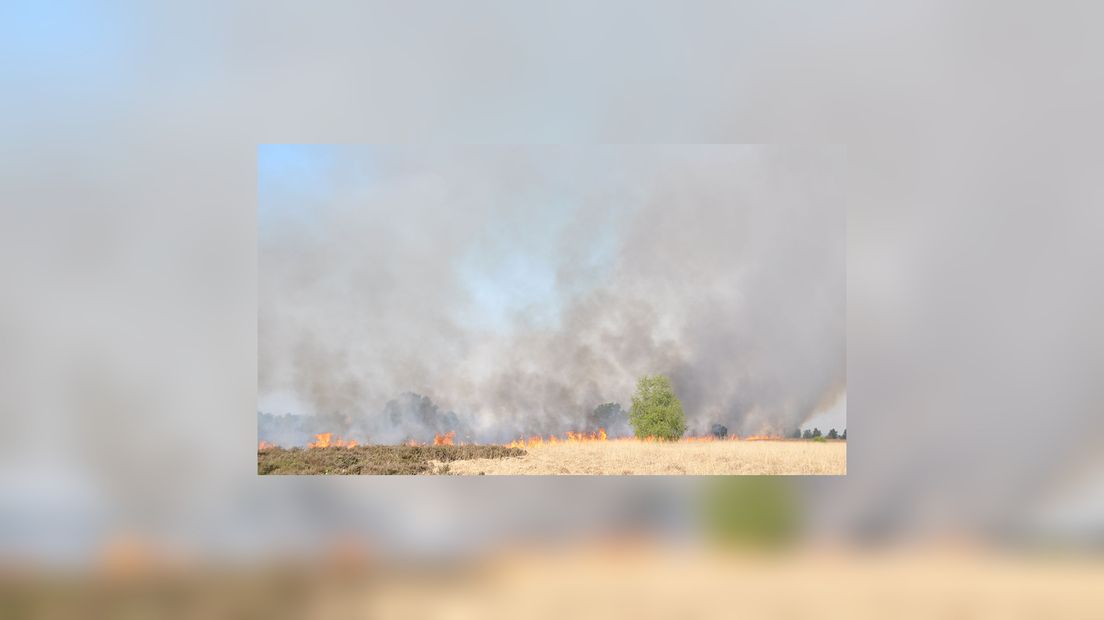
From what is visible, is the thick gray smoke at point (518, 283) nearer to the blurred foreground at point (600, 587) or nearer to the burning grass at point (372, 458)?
the burning grass at point (372, 458)

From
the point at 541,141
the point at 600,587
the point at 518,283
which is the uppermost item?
the point at 541,141

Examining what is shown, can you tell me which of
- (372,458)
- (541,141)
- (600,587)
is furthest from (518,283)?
(600,587)

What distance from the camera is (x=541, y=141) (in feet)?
15.3

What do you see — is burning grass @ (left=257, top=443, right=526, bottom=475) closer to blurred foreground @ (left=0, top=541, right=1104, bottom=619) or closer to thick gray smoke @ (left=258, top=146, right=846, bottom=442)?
A: thick gray smoke @ (left=258, top=146, right=846, bottom=442)

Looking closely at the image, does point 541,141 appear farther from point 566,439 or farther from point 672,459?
point 672,459

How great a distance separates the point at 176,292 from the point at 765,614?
2989mm

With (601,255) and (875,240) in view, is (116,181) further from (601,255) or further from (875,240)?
(875,240)

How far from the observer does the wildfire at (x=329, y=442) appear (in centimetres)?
470

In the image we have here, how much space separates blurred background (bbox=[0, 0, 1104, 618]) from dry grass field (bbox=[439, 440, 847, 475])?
0.07 m

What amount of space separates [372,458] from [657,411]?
1.35 meters

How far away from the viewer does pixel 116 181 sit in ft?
15.1

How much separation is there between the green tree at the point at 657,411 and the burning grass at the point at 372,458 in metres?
0.57

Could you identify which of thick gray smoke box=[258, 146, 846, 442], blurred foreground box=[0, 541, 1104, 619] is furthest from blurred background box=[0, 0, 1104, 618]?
thick gray smoke box=[258, 146, 846, 442]

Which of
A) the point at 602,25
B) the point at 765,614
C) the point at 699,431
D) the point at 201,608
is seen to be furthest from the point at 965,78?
the point at 201,608
